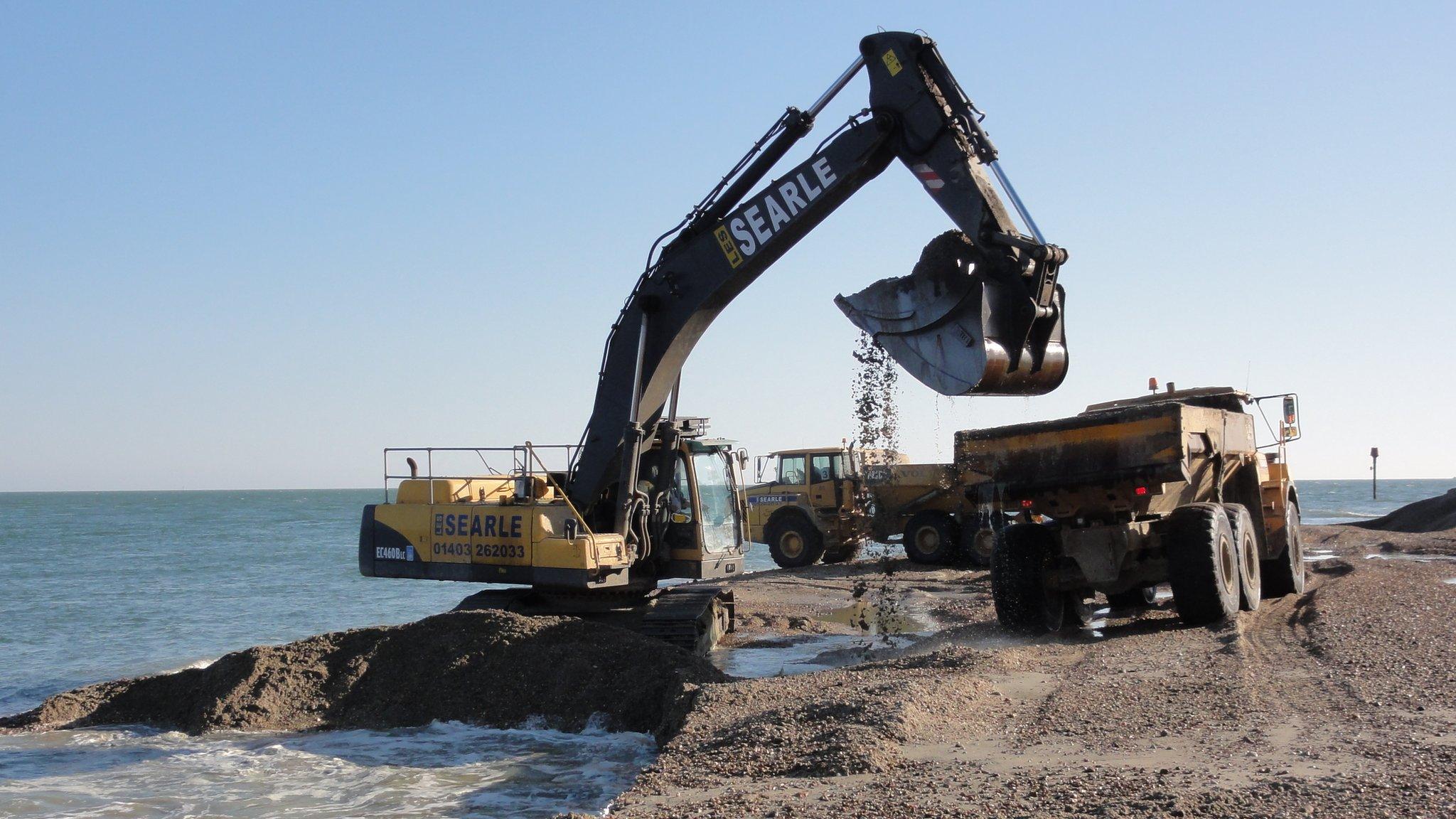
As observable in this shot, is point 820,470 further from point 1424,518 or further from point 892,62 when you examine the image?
point 1424,518

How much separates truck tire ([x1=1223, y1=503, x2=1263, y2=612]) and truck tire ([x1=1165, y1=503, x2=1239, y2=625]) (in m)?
0.74

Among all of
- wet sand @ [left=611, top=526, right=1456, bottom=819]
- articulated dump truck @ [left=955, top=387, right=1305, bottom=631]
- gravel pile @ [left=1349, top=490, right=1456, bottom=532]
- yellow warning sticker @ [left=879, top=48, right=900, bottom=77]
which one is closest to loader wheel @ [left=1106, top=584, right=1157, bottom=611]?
articulated dump truck @ [left=955, top=387, right=1305, bottom=631]

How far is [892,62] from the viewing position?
34.5ft

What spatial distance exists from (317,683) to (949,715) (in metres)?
6.10

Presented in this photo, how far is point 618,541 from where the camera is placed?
39.0 ft

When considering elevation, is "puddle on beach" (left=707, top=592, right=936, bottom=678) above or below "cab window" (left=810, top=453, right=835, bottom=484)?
below

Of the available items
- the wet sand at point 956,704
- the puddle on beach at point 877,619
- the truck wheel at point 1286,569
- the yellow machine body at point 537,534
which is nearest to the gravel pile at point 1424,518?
the truck wheel at point 1286,569

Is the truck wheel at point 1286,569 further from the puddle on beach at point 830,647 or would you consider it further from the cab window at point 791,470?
the cab window at point 791,470

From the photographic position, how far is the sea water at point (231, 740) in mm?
8414

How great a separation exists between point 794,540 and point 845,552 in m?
1.19

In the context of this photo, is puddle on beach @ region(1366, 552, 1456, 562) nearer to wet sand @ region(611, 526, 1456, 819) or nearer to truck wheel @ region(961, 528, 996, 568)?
truck wheel @ region(961, 528, 996, 568)

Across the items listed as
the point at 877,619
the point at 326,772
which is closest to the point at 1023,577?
the point at 877,619

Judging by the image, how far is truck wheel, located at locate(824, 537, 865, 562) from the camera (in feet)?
81.3

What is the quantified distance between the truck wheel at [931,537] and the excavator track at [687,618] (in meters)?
9.20
